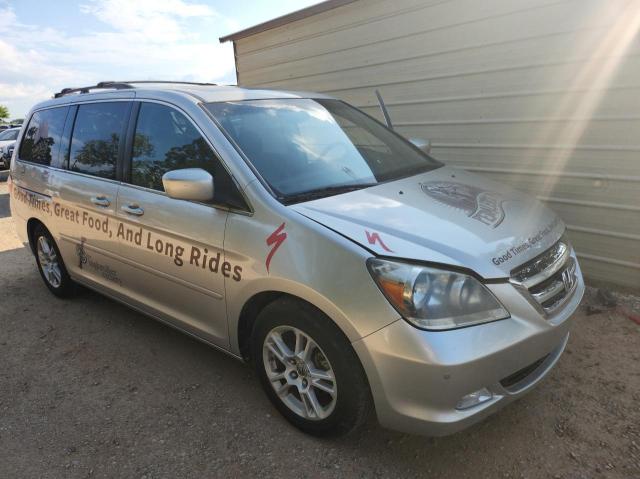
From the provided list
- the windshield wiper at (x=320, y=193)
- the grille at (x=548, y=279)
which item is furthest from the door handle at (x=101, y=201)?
the grille at (x=548, y=279)

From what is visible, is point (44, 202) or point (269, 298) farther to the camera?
point (44, 202)

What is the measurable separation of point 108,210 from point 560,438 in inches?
116

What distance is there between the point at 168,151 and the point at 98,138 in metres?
0.88

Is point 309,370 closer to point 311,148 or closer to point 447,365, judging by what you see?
point 447,365

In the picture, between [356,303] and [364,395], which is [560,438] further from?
[356,303]

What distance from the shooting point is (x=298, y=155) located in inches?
110

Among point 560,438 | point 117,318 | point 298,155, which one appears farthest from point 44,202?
point 560,438

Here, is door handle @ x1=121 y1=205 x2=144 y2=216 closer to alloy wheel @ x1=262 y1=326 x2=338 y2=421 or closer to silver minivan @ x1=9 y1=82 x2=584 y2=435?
silver minivan @ x1=9 y1=82 x2=584 y2=435

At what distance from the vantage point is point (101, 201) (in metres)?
3.31

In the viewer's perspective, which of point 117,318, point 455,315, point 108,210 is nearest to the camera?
point 455,315

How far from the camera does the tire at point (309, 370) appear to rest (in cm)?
215

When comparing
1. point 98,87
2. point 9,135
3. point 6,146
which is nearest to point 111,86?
point 98,87

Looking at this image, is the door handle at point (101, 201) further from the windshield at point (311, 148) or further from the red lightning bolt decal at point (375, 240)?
the red lightning bolt decal at point (375, 240)

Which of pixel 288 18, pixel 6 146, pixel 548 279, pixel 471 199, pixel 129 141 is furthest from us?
pixel 6 146
